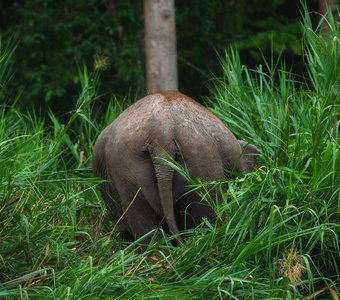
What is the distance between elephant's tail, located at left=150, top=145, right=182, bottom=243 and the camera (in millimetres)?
6613

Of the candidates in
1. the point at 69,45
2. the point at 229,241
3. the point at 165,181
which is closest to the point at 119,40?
the point at 69,45

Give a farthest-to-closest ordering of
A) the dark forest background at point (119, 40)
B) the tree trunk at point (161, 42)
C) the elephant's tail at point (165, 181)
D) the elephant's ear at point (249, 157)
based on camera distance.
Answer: the dark forest background at point (119, 40)
the tree trunk at point (161, 42)
the elephant's ear at point (249, 157)
the elephant's tail at point (165, 181)

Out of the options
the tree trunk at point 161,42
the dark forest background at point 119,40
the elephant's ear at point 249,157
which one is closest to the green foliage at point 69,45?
the dark forest background at point 119,40

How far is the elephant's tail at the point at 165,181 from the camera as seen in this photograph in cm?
661

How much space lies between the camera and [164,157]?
21.6 feet

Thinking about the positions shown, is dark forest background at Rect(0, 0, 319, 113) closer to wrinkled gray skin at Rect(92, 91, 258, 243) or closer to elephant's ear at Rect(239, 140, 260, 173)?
elephant's ear at Rect(239, 140, 260, 173)

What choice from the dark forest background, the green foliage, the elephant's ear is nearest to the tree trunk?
the dark forest background

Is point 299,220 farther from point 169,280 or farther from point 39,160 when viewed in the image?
point 39,160

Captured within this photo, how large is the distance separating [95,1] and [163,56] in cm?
342

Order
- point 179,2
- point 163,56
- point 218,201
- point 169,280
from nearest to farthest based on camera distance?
point 169,280 → point 218,201 → point 163,56 → point 179,2

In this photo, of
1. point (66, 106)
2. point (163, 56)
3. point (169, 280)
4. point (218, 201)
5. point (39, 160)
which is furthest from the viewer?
point (66, 106)

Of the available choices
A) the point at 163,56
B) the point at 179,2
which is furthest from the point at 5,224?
the point at 179,2

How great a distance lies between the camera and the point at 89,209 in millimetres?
7852

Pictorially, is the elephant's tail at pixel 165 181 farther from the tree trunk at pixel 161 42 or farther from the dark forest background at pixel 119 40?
the dark forest background at pixel 119 40
